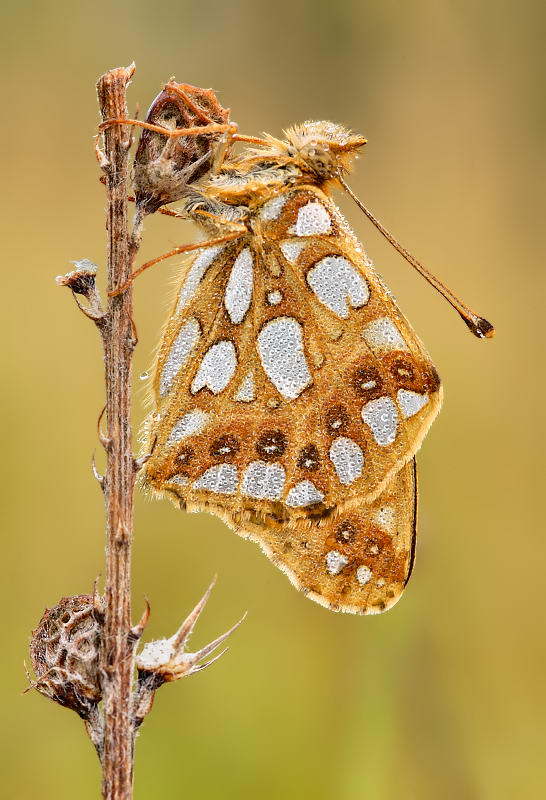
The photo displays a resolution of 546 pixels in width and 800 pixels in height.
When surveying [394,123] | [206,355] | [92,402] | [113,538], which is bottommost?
[113,538]

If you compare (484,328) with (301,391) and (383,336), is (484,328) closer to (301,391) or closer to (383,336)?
(383,336)

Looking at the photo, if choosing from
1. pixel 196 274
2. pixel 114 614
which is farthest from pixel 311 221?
pixel 114 614

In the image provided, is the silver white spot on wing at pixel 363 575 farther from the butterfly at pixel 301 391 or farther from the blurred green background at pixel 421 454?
the blurred green background at pixel 421 454

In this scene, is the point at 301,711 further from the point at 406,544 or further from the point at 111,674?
the point at 111,674

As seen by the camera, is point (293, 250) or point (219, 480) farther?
point (293, 250)

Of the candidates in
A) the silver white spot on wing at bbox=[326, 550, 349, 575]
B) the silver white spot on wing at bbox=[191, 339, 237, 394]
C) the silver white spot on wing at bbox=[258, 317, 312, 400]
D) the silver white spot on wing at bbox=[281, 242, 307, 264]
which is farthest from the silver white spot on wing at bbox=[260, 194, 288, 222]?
the silver white spot on wing at bbox=[326, 550, 349, 575]

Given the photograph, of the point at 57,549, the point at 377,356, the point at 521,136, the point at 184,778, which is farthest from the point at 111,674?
the point at 521,136

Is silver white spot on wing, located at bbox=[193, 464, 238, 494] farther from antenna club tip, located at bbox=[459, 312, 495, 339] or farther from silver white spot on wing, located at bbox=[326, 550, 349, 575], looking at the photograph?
antenna club tip, located at bbox=[459, 312, 495, 339]
